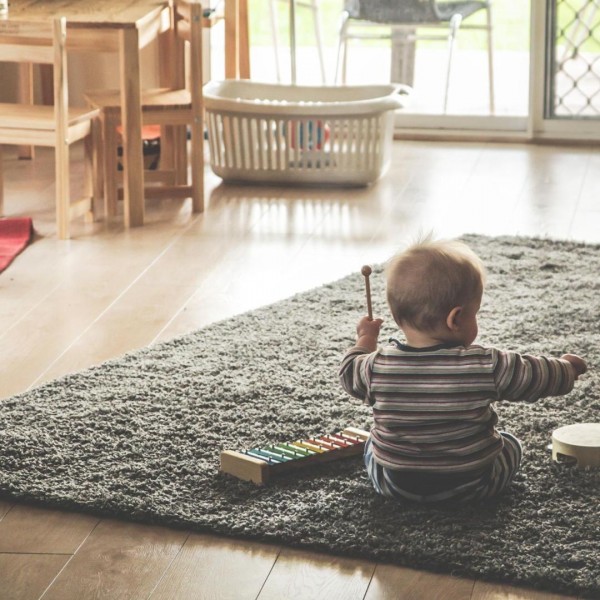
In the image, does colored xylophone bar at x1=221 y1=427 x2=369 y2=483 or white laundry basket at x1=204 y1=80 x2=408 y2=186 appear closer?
colored xylophone bar at x1=221 y1=427 x2=369 y2=483

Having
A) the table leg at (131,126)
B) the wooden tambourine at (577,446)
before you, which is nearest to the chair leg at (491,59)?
the table leg at (131,126)

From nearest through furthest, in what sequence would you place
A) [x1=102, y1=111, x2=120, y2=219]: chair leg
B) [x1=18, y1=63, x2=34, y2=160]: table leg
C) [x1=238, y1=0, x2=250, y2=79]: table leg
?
[x1=102, y1=111, x2=120, y2=219]: chair leg < [x1=18, y1=63, x2=34, y2=160]: table leg < [x1=238, y1=0, x2=250, y2=79]: table leg

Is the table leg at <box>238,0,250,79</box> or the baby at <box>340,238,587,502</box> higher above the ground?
the table leg at <box>238,0,250,79</box>

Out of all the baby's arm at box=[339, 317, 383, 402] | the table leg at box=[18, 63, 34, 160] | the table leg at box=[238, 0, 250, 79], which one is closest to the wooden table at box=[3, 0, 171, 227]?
the table leg at box=[18, 63, 34, 160]

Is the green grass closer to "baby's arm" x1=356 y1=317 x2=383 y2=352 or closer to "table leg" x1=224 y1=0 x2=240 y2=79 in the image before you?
"table leg" x1=224 y1=0 x2=240 y2=79

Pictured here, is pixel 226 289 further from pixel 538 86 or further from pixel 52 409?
pixel 538 86

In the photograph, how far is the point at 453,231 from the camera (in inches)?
148

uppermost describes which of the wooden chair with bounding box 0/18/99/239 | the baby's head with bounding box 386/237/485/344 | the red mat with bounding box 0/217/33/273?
the wooden chair with bounding box 0/18/99/239

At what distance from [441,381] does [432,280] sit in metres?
0.16

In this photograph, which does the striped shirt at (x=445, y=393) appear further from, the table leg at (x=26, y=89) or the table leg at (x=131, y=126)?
the table leg at (x=26, y=89)

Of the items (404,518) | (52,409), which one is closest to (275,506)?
(404,518)

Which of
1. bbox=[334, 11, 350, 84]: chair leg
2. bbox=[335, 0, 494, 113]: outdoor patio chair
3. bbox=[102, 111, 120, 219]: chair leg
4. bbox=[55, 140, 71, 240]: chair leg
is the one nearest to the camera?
bbox=[55, 140, 71, 240]: chair leg

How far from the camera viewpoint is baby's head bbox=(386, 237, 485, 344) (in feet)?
5.94

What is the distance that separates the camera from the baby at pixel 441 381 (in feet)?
5.96
